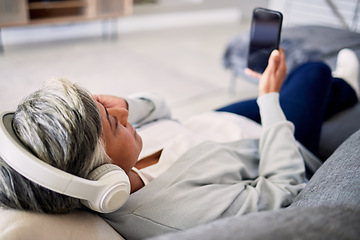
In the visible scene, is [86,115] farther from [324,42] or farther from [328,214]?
[324,42]

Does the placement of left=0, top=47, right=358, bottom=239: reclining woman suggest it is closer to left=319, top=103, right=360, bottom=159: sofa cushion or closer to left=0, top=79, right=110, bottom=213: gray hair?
left=0, top=79, right=110, bottom=213: gray hair

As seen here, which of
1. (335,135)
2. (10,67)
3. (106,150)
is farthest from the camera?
(10,67)

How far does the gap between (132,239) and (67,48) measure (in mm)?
3109

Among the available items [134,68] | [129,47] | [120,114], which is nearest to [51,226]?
[120,114]

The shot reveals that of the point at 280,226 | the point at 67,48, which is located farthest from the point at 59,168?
the point at 67,48

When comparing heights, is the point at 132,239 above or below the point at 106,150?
below

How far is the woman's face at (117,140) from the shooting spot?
791mm

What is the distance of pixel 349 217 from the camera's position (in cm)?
51

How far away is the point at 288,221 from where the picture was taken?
0.48 meters

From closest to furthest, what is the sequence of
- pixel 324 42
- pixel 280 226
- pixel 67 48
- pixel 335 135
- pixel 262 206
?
1. pixel 280 226
2. pixel 262 206
3. pixel 335 135
4. pixel 324 42
5. pixel 67 48

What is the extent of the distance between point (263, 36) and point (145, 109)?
432 millimetres

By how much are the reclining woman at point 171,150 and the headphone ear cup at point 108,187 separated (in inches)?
0.9

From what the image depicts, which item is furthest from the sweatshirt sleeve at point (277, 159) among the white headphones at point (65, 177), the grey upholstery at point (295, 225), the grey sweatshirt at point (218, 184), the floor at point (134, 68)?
the floor at point (134, 68)

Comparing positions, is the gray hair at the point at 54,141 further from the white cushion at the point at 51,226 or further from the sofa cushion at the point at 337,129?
the sofa cushion at the point at 337,129
